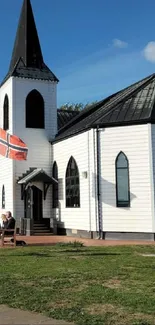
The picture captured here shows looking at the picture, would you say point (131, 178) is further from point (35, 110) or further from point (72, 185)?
point (35, 110)

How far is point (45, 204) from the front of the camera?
2605 cm

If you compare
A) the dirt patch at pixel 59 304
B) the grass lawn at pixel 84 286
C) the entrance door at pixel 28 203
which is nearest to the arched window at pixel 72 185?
the entrance door at pixel 28 203

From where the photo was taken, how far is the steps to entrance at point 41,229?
24.6 meters

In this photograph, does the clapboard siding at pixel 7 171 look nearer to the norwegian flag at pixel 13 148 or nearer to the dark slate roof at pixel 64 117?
the norwegian flag at pixel 13 148

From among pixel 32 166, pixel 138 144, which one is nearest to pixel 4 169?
pixel 32 166

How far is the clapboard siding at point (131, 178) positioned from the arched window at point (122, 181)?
0.64 ft

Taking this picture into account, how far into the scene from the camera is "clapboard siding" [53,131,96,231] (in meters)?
21.3

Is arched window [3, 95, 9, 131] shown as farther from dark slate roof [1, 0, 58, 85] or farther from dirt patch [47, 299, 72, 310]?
dirt patch [47, 299, 72, 310]

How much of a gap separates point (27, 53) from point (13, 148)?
395 inches

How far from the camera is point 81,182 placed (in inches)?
881

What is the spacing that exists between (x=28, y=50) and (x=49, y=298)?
78.7 ft

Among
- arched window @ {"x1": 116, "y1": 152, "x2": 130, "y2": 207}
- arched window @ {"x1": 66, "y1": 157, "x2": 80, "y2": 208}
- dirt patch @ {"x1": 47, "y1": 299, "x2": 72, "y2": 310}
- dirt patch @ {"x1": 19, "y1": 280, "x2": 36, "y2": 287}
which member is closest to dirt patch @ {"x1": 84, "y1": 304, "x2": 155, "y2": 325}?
dirt patch @ {"x1": 47, "y1": 299, "x2": 72, "y2": 310}

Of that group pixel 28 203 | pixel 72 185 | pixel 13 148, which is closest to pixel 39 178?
pixel 28 203

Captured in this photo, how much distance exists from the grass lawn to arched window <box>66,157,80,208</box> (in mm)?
9332
